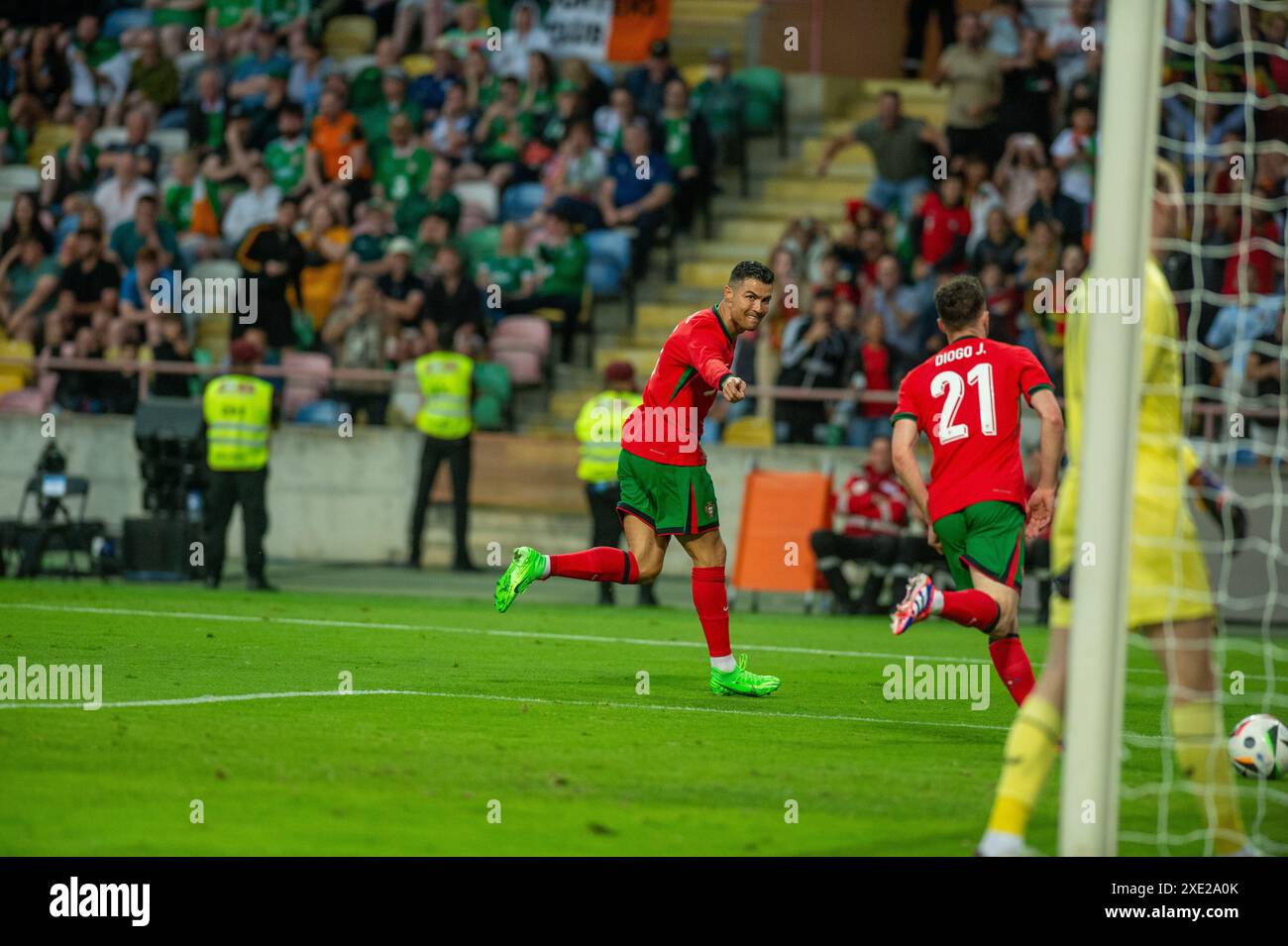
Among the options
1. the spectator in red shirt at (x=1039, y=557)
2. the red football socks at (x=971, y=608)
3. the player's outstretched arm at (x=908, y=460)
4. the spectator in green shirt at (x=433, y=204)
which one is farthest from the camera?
the spectator in green shirt at (x=433, y=204)

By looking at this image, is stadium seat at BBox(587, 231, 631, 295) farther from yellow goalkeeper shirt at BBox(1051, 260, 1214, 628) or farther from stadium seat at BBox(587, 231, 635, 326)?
Answer: yellow goalkeeper shirt at BBox(1051, 260, 1214, 628)

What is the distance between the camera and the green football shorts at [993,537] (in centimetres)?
839

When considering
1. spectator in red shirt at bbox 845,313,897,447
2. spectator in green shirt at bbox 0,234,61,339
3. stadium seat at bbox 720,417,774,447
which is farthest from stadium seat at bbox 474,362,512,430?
spectator in green shirt at bbox 0,234,61,339

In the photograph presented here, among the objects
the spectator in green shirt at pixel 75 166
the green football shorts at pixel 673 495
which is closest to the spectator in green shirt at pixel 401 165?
the spectator in green shirt at pixel 75 166

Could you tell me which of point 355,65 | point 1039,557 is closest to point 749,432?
point 1039,557

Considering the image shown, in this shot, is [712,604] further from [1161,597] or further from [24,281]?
[24,281]

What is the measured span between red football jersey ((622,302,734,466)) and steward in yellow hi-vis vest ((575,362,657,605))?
689cm

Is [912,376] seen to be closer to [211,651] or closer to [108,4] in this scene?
[211,651]

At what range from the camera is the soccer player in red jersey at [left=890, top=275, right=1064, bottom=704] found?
839 centimetres

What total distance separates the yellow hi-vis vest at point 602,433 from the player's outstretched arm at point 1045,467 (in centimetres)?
876

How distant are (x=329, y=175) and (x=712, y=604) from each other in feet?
46.6

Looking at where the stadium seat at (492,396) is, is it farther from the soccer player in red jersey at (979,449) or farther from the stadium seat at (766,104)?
the soccer player in red jersey at (979,449)

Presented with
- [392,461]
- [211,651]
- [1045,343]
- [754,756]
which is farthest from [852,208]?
[754,756]
